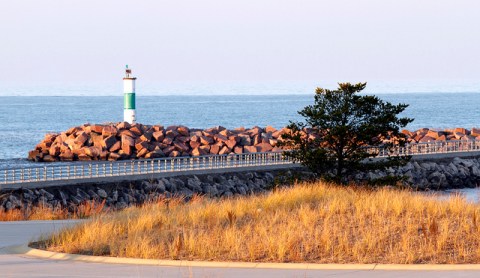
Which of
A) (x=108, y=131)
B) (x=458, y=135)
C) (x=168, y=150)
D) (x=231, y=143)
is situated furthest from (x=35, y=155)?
(x=458, y=135)

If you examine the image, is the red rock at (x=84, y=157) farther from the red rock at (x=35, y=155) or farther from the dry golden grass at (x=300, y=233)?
the dry golden grass at (x=300, y=233)

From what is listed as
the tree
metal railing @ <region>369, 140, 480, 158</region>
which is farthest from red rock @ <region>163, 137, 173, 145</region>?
the tree

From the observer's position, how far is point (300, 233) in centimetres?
1585

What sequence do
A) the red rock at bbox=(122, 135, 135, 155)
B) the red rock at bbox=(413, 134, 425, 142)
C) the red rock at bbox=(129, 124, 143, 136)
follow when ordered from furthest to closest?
the red rock at bbox=(413, 134, 425, 142) → the red rock at bbox=(129, 124, 143, 136) → the red rock at bbox=(122, 135, 135, 155)

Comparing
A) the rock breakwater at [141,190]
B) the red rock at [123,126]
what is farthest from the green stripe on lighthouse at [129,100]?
the rock breakwater at [141,190]

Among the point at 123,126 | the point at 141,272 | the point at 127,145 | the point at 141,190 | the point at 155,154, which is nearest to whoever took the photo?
the point at 141,272

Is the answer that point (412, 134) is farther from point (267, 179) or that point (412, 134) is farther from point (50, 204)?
point (50, 204)

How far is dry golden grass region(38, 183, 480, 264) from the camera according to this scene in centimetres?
1459

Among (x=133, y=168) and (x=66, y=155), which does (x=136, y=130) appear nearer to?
(x=66, y=155)

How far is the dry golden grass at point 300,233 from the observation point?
14.6 meters

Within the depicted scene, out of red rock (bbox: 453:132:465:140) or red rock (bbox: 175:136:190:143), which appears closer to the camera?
red rock (bbox: 175:136:190:143)

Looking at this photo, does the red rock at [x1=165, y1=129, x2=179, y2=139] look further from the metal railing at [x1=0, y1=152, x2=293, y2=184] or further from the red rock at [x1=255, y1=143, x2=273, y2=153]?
the metal railing at [x1=0, y1=152, x2=293, y2=184]

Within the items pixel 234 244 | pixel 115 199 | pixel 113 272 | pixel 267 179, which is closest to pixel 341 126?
pixel 115 199

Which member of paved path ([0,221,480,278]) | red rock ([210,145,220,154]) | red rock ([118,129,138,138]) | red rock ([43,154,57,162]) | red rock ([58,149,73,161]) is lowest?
red rock ([43,154,57,162])
